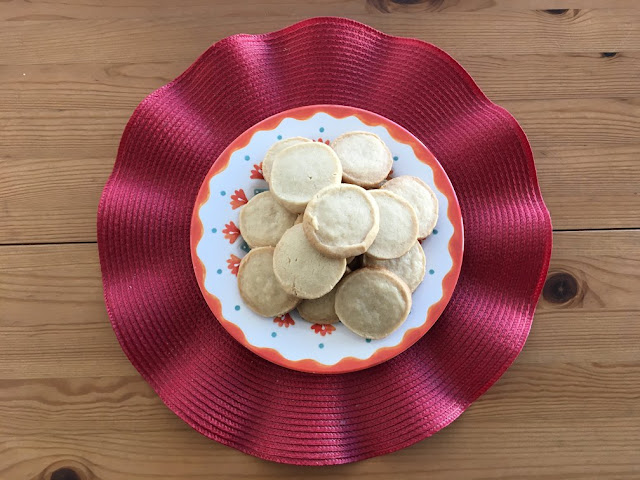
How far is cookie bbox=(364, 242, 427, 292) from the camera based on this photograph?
92cm

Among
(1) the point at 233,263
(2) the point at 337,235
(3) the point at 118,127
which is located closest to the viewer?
(2) the point at 337,235

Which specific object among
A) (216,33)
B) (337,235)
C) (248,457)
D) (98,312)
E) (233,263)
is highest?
(216,33)

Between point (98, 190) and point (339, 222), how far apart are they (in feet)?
1.60

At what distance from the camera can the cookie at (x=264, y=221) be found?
3.01ft

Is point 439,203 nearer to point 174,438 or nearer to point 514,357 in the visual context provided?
point 514,357

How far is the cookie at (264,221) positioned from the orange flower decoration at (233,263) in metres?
0.04

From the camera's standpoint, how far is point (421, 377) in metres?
0.95

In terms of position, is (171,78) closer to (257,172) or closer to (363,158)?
(257,172)

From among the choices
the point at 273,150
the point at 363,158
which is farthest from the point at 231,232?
the point at 363,158

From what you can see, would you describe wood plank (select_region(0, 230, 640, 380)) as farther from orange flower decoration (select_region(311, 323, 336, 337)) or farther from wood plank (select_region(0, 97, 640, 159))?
orange flower decoration (select_region(311, 323, 336, 337))

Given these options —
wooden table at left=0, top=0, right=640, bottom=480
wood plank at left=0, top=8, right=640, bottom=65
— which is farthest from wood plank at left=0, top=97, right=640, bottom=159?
wood plank at left=0, top=8, right=640, bottom=65

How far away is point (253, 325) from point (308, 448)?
22 centimetres

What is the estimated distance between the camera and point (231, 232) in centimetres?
95

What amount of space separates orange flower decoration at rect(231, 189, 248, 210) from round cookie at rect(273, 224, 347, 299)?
5.6 inches
